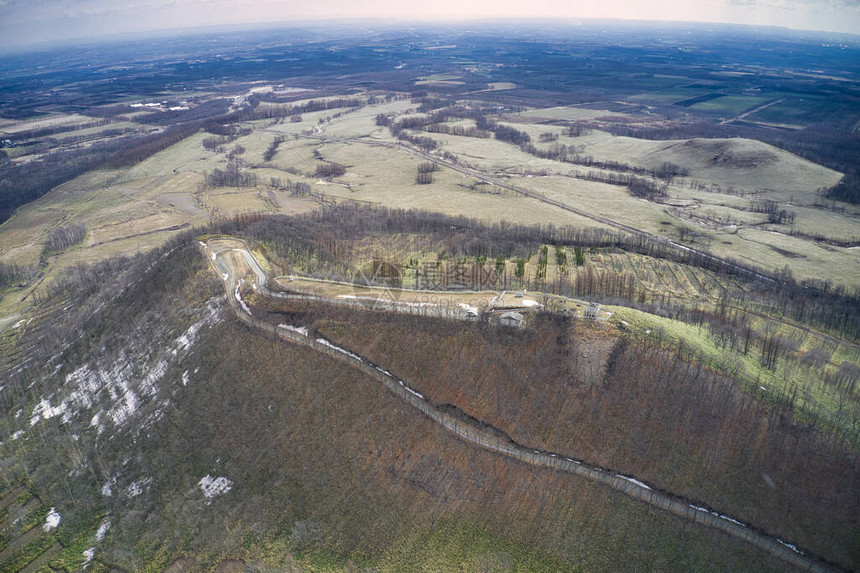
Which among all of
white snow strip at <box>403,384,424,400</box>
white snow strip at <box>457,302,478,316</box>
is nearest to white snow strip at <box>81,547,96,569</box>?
white snow strip at <box>403,384,424,400</box>

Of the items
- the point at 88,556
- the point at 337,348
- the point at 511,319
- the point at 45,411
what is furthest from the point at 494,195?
the point at 88,556

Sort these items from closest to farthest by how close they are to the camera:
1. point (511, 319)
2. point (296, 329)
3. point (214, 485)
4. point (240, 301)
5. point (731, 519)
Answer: point (731, 519) → point (214, 485) → point (511, 319) → point (296, 329) → point (240, 301)

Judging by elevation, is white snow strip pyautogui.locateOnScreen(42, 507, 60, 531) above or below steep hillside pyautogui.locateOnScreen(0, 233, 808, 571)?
below

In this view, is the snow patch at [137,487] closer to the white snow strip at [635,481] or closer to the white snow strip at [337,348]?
the white snow strip at [337,348]

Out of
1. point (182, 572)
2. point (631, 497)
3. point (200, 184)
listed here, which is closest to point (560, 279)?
point (631, 497)

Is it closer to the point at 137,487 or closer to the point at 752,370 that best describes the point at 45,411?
the point at 137,487

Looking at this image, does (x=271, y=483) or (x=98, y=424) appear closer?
(x=271, y=483)

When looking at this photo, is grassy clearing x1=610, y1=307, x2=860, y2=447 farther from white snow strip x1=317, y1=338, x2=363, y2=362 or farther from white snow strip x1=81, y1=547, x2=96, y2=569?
white snow strip x1=81, y1=547, x2=96, y2=569

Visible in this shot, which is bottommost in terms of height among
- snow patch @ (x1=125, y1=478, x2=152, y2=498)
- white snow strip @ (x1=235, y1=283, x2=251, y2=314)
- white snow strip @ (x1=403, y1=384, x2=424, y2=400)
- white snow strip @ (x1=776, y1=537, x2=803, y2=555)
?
snow patch @ (x1=125, y1=478, x2=152, y2=498)
